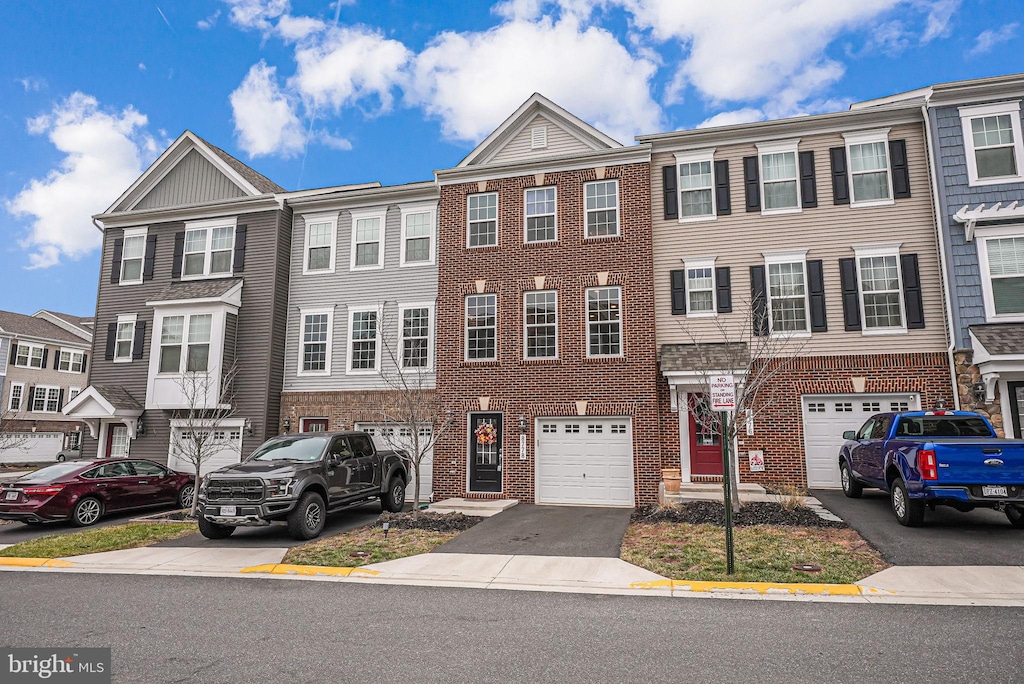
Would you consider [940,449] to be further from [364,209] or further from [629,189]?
[364,209]

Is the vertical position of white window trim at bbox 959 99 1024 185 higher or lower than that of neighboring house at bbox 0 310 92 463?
higher

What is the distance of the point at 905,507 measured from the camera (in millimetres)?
10430

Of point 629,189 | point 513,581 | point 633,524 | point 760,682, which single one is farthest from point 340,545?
point 629,189

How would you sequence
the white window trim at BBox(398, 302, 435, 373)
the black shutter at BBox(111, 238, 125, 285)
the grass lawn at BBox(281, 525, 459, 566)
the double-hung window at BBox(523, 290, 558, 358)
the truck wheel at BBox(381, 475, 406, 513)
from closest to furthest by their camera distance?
1. the grass lawn at BBox(281, 525, 459, 566)
2. the truck wheel at BBox(381, 475, 406, 513)
3. the double-hung window at BBox(523, 290, 558, 358)
4. the white window trim at BBox(398, 302, 435, 373)
5. the black shutter at BBox(111, 238, 125, 285)

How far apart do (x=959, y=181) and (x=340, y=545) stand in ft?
52.5

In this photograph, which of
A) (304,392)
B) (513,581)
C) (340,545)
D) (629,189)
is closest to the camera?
(513,581)

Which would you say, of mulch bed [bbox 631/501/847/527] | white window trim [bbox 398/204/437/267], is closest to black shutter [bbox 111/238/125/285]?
white window trim [bbox 398/204/437/267]

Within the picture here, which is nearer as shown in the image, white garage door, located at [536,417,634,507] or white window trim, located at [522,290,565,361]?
white garage door, located at [536,417,634,507]

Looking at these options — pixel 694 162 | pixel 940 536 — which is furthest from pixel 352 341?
pixel 940 536

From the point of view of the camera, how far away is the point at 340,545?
11062mm

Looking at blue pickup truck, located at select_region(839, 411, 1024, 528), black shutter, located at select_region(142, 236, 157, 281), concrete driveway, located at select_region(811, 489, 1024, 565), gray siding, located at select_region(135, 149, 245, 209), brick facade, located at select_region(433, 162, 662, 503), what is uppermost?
gray siding, located at select_region(135, 149, 245, 209)

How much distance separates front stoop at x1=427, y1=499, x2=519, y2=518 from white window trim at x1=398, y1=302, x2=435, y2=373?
4.09m

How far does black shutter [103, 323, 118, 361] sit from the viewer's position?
2108 centimetres

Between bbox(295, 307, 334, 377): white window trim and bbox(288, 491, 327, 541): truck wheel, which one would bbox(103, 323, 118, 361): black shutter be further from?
bbox(288, 491, 327, 541): truck wheel
